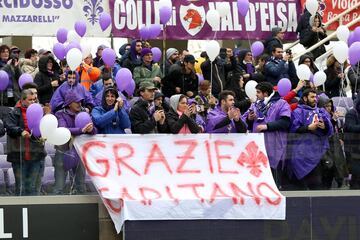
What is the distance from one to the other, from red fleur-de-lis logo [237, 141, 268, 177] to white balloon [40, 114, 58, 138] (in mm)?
2749

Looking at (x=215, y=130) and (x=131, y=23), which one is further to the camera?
(x=131, y=23)

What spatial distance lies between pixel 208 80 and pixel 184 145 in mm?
2740

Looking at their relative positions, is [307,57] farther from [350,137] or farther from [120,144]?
[120,144]

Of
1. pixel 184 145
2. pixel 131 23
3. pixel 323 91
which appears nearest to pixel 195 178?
pixel 184 145

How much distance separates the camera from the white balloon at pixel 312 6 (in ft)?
76.4

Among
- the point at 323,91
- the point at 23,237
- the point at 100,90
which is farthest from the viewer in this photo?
the point at 323,91

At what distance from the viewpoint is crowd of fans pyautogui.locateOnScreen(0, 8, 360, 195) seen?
18.0 m

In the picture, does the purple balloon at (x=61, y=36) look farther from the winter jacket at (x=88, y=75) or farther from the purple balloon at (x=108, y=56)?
the purple balloon at (x=108, y=56)

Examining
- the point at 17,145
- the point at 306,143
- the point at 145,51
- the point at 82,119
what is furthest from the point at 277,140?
the point at 17,145

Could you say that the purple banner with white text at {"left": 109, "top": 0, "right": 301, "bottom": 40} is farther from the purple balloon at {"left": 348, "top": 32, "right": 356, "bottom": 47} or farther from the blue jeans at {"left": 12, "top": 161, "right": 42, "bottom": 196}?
the blue jeans at {"left": 12, "top": 161, "right": 42, "bottom": 196}

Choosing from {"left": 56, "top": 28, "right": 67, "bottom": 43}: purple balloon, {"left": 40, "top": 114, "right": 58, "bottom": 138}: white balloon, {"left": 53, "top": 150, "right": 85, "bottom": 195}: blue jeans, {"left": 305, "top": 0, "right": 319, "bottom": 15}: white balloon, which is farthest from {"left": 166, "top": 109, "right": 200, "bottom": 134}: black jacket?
{"left": 305, "top": 0, "right": 319, "bottom": 15}: white balloon

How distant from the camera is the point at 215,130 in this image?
61.5 ft

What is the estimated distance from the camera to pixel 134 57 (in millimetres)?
21344

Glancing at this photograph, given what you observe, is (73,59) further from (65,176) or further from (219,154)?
(219,154)
